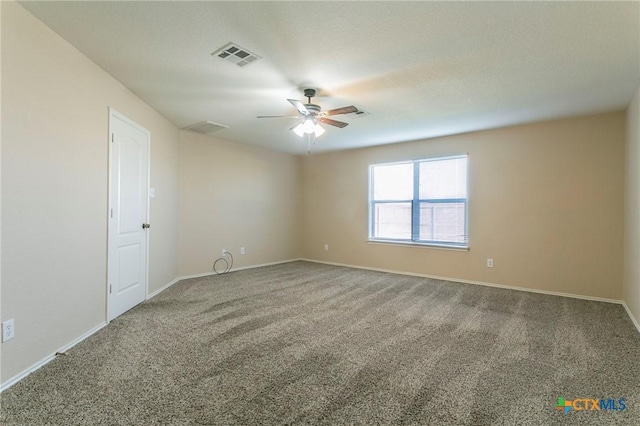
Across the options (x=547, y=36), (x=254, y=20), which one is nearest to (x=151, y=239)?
(x=254, y=20)

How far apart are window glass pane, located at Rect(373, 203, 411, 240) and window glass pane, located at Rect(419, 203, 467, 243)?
29 cm

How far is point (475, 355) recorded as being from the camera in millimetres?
2379

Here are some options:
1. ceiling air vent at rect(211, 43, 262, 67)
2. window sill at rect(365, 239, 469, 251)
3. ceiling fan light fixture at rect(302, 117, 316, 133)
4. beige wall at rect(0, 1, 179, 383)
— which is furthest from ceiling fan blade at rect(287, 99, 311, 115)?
window sill at rect(365, 239, 469, 251)

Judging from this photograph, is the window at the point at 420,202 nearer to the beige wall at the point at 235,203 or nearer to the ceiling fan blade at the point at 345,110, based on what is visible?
the beige wall at the point at 235,203

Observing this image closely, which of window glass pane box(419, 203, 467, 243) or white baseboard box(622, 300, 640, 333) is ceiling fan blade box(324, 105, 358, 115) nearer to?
window glass pane box(419, 203, 467, 243)

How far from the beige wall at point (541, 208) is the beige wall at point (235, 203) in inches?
94.1

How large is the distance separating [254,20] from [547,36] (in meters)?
2.17

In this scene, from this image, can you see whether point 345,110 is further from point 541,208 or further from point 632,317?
point 632,317

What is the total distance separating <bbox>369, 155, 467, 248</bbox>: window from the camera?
5016mm

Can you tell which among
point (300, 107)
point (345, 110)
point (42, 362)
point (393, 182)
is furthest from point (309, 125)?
point (42, 362)

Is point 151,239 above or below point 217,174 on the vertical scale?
below

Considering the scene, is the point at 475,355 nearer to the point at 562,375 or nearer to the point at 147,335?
the point at 562,375

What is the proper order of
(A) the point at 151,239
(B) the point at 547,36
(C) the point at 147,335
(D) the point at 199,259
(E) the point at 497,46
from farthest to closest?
(D) the point at 199,259 < (A) the point at 151,239 < (C) the point at 147,335 < (E) the point at 497,46 < (B) the point at 547,36

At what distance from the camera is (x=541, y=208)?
4277mm
